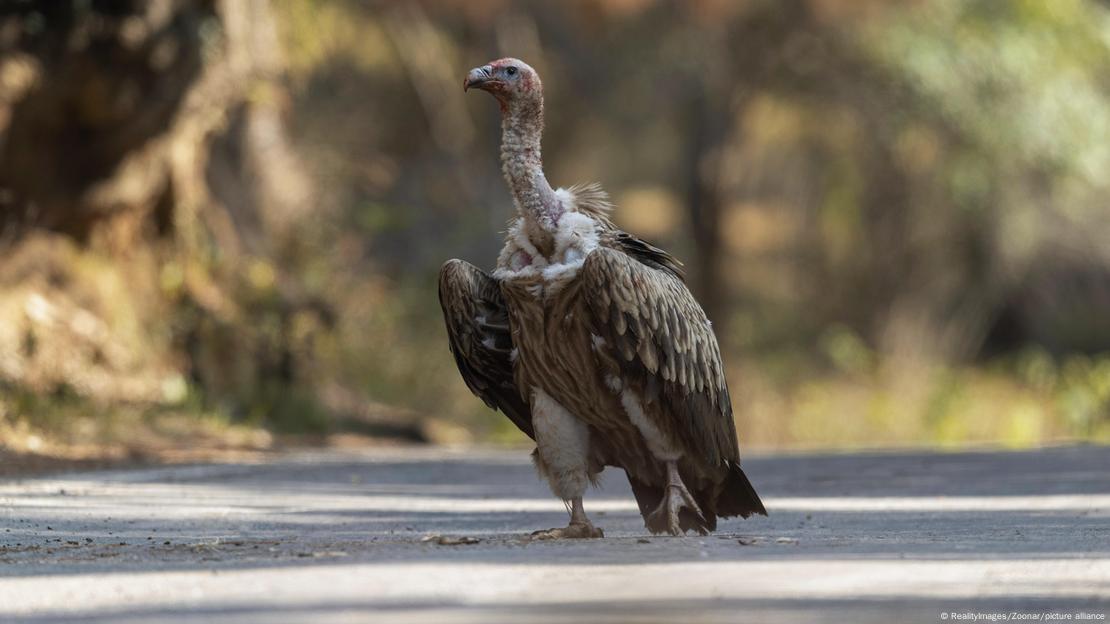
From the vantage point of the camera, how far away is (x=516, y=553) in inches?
268

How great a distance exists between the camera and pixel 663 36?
2906cm

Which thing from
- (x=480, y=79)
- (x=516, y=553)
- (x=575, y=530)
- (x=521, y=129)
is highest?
(x=480, y=79)

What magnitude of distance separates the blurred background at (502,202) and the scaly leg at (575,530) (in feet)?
20.0

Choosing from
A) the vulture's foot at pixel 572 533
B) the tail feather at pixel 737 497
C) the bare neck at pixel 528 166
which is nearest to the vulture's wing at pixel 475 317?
the bare neck at pixel 528 166

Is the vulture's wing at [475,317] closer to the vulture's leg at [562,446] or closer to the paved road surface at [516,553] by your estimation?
the vulture's leg at [562,446]

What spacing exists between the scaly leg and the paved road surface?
0.19 metres

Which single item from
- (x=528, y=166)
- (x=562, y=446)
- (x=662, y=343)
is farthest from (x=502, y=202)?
(x=662, y=343)

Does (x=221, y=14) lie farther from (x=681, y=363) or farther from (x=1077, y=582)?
(x=1077, y=582)

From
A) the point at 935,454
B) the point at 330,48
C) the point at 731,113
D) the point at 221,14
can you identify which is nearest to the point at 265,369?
the point at 221,14

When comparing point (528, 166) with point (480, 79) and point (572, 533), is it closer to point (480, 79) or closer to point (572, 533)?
point (480, 79)

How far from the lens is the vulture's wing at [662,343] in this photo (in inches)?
301

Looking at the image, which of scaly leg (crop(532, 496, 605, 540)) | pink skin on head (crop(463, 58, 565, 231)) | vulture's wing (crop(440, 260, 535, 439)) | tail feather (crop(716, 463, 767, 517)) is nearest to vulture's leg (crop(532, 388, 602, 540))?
scaly leg (crop(532, 496, 605, 540))

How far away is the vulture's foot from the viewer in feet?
25.4

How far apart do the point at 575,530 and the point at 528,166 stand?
173 centimetres
